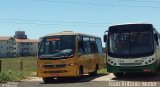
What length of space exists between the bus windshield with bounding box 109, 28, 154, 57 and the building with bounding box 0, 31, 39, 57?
15322cm

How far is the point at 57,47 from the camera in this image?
23.8m

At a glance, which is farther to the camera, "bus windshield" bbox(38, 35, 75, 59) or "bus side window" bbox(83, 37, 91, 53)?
"bus side window" bbox(83, 37, 91, 53)

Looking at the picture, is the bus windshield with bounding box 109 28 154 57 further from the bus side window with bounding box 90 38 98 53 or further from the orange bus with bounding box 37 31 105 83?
the bus side window with bounding box 90 38 98 53

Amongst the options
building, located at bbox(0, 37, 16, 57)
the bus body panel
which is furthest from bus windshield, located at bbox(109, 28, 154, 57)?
building, located at bbox(0, 37, 16, 57)

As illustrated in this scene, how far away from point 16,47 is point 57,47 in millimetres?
159488

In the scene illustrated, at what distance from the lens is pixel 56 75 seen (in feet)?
77.5

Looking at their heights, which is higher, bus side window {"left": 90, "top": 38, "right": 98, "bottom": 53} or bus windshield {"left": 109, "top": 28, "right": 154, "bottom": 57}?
bus windshield {"left": 109, "top": 28, "right": 154, "bottom": 57}

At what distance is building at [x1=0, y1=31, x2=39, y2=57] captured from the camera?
179500mm

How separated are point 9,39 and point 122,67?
160792mm

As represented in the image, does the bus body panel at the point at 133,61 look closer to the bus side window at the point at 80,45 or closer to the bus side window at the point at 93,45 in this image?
the bus side window at the point at 80,45

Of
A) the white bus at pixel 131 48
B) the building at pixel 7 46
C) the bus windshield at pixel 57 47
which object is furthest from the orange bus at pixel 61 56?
the building at pixel 7 46

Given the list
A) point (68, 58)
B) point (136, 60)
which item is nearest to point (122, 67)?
point (136, 60)

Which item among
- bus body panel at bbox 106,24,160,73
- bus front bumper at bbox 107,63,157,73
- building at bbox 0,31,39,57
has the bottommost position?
building at bbox 0,31,39,57

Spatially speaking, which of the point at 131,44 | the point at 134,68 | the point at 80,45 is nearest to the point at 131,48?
the point at 131,44
